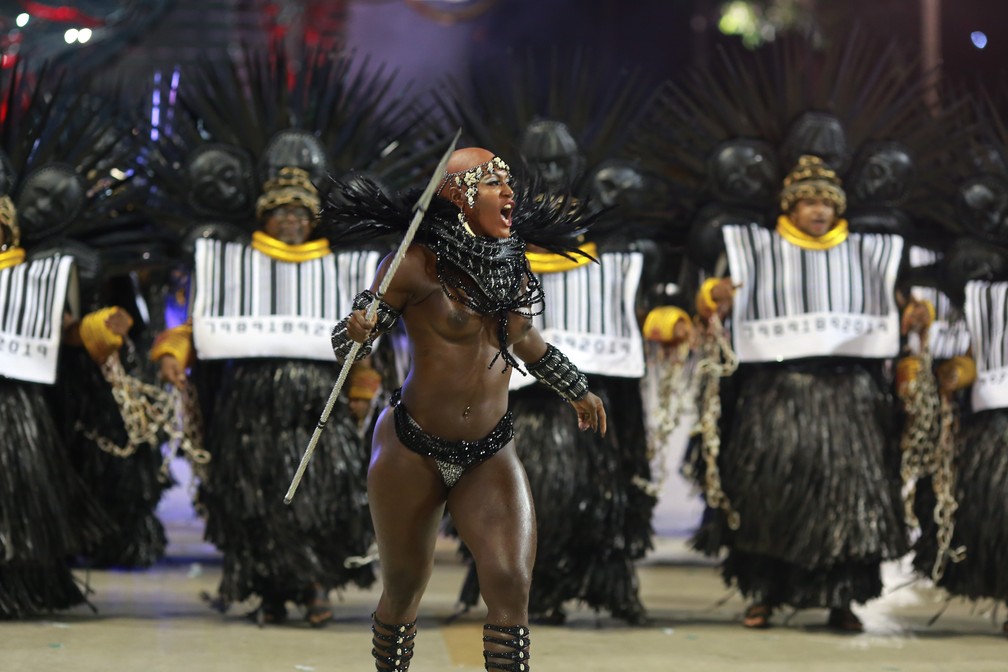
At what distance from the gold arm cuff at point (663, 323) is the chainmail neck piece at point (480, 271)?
1.85 meters

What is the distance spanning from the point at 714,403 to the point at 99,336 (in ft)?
7.78

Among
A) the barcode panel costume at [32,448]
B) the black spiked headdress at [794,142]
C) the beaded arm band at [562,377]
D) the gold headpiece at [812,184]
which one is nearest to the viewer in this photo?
the beaded arm band at [562,377]

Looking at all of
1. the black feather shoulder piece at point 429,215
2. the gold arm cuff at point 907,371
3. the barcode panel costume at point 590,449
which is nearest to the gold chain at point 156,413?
the barcode panel costume at point 590,449

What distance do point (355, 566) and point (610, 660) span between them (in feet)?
3.71

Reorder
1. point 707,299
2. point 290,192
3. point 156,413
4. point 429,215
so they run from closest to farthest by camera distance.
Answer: point 429,215 < point 290,192 < point 707,299 < point 156,413

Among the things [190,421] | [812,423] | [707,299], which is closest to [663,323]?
[707,299]

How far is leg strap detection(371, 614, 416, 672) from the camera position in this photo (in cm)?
424

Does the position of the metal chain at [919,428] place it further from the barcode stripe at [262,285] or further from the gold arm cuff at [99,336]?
the gold arm cuff at [99,336]

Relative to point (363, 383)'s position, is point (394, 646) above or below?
below

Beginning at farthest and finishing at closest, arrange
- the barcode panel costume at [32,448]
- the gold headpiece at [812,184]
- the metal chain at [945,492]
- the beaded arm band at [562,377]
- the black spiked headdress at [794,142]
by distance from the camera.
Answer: the black spiked headdress at [794,142] < the gold headpiece at [812,184] < the metal chain at [945,492] < the barcode panel costume at [32,448] < the beaded arm band at [562,377]

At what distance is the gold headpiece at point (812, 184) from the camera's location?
614cm

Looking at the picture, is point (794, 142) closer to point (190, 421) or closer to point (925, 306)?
point (925, 306)

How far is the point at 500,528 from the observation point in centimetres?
411

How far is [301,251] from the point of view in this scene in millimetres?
6055
